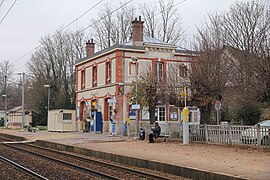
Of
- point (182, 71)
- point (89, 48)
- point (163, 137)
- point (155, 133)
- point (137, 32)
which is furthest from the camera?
point (89, 48)

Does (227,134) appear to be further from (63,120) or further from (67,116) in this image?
(67,116)

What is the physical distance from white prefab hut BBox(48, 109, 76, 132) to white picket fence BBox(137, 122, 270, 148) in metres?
19.3

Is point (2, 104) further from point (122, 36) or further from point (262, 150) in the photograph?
point (262, 150)

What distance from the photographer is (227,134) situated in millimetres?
19672

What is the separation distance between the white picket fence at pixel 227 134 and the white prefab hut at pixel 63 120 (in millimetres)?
19325

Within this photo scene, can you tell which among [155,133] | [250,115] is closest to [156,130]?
[155,133]

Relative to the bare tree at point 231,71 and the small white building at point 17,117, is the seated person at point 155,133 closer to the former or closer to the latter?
the bare tree at point 231,71

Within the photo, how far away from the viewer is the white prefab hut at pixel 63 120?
41.5 metres

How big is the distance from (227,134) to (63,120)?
25.0 m

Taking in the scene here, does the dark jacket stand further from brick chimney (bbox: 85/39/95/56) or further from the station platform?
brick chimney (bbox: 85/39/95/56)

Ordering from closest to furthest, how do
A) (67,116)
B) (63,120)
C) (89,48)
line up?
(63,120)
(67,116)
(89,48)

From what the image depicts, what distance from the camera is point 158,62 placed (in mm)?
37312

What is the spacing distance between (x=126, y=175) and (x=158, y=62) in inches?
951

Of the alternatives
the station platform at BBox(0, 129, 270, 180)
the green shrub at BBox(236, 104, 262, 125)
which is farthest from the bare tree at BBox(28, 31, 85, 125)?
the station platform at BBox(0, 129, 270, 180)
